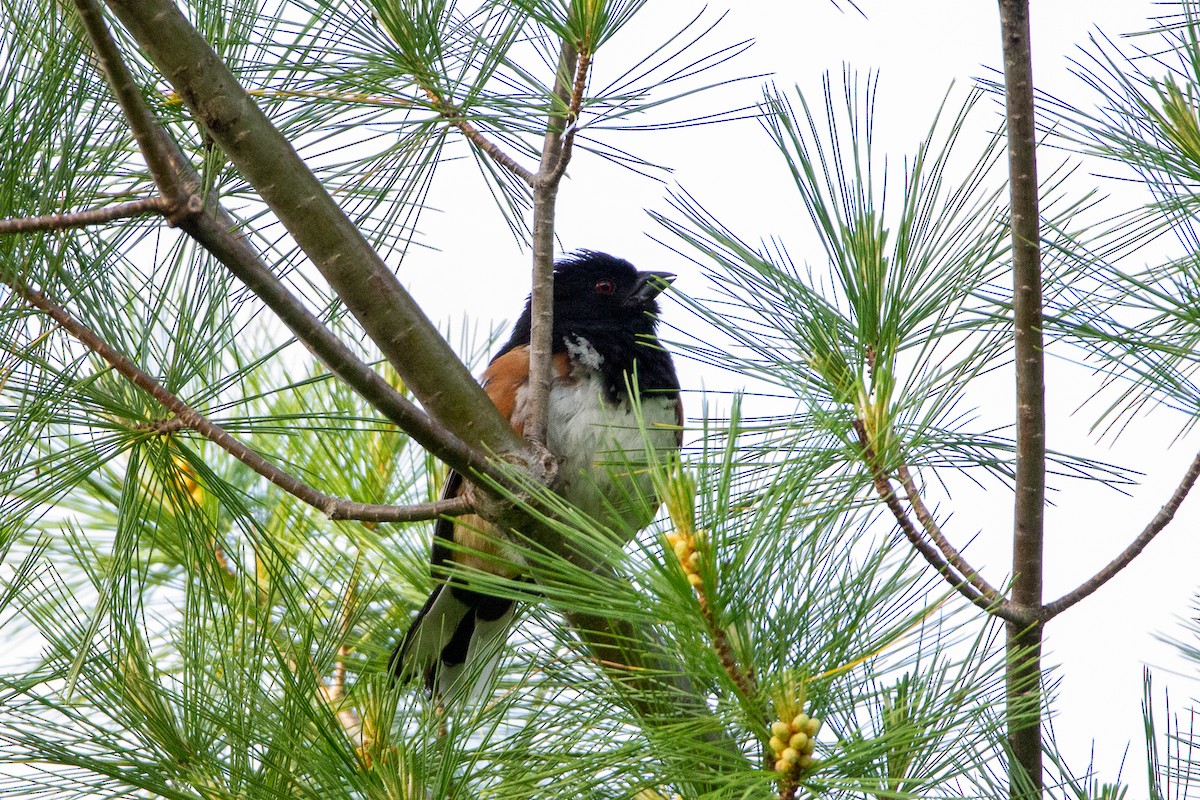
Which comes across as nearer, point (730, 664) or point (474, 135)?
point (730, 664)

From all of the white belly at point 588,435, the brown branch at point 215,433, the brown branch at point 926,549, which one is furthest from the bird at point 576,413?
the brown branch at point 926,549

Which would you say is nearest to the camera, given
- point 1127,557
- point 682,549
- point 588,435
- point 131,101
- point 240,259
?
point 682,549

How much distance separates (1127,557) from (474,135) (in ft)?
3.53

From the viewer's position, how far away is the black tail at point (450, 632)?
2.12 meters

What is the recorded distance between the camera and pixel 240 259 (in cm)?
138

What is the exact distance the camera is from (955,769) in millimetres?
1287

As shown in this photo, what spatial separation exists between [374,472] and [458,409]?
1123mm

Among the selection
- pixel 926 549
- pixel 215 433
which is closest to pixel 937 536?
pixel 926 549

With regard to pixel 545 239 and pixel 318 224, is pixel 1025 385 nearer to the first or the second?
pixel 545 239

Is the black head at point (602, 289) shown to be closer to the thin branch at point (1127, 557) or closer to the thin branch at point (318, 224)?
the thin branch at point (318, 224)

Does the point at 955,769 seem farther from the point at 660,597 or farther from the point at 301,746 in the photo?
the point at 301,746

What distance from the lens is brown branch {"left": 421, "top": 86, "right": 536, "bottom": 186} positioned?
1.70 m

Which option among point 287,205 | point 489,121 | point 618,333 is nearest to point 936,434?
point 489,121

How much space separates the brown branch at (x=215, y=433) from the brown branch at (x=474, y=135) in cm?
49
